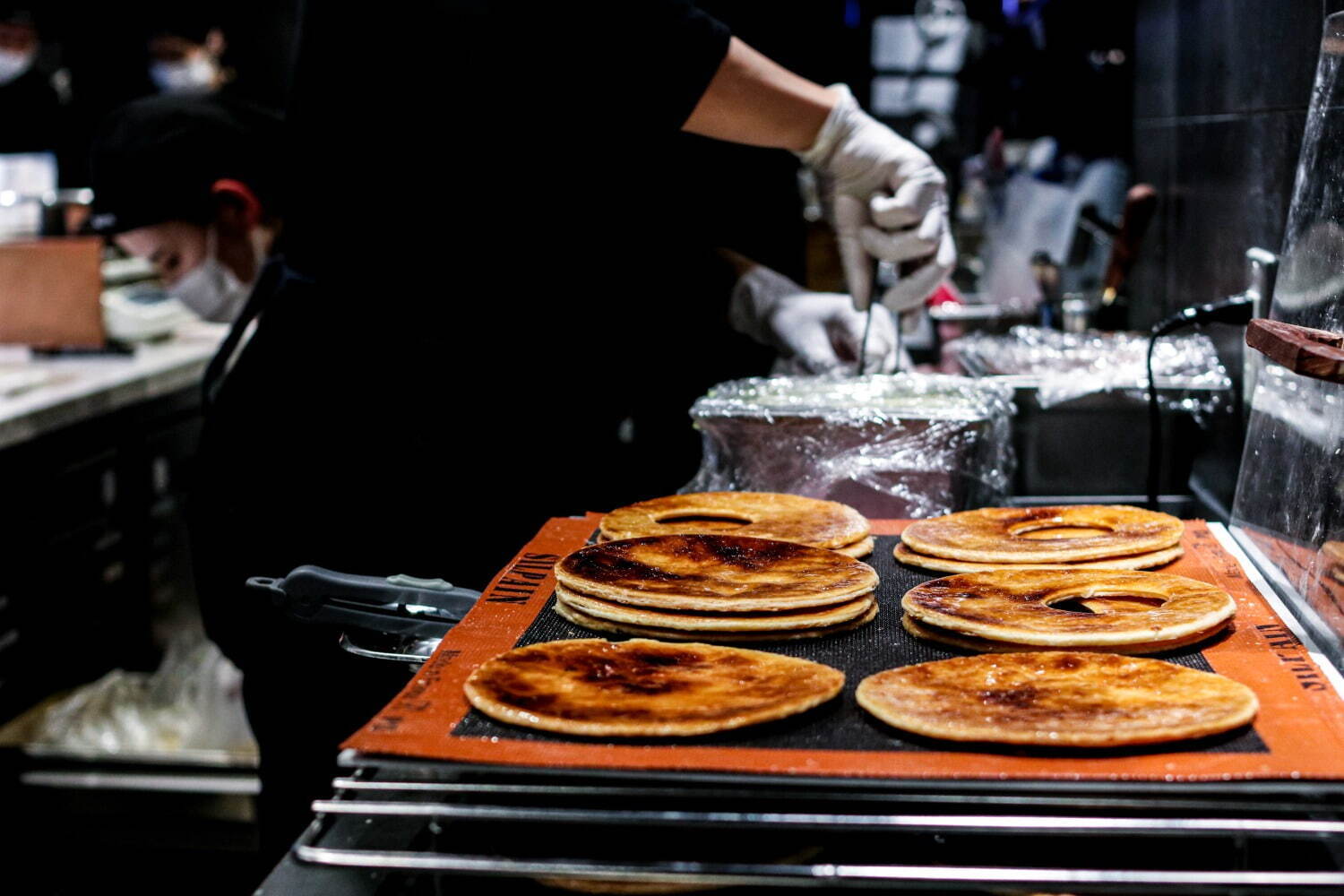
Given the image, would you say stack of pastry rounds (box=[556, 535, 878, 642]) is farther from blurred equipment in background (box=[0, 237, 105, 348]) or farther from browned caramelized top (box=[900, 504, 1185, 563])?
blurred equipment in background (box=[0, 237, 105, 348])

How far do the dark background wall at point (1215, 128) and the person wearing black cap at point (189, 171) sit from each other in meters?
2.01

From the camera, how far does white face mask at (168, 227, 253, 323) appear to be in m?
3.41

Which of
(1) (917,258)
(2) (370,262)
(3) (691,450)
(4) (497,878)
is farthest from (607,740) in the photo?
(3) (691,450)

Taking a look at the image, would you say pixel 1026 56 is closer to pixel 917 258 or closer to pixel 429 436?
pixel 917 258

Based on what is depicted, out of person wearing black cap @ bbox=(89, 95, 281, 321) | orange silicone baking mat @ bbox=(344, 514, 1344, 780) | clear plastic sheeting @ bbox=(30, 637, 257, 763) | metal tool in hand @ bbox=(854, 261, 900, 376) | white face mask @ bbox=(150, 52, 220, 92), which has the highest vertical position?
white face mask @ bbox=(150, 52, 220, 92)

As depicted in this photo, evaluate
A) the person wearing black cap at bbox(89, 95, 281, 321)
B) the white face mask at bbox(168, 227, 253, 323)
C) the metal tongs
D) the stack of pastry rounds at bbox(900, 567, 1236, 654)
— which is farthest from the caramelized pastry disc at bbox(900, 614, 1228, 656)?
the white face mask at bbox(168, 227, 253, 323)

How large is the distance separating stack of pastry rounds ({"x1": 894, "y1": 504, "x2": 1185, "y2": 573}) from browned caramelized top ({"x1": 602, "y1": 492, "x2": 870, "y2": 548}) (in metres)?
0.08

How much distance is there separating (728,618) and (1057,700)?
1.03 ft

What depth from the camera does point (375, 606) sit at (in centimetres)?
116

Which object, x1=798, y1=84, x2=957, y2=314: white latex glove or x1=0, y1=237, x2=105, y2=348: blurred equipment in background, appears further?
x1=0, y1=237, x2=105, y2=348: blurred equipment in background

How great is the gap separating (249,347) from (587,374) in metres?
0.58

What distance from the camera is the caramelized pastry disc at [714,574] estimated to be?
113 centimetres

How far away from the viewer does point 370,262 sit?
76.9 inches

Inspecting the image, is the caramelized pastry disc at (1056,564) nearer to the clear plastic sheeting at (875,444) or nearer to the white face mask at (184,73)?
the clear plastic sheeting at (875,444)
